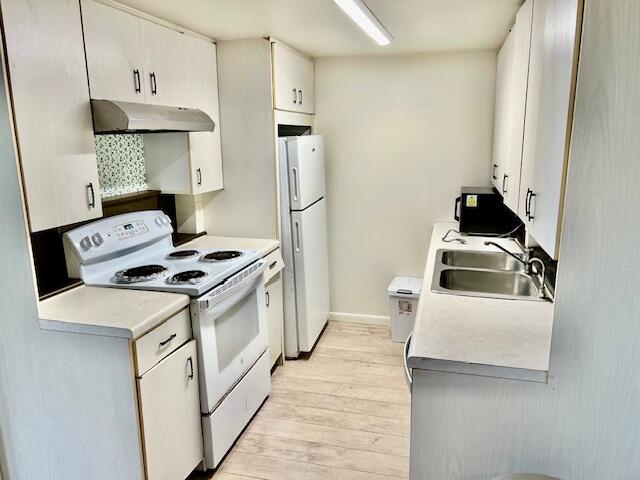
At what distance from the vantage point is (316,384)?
3209mm

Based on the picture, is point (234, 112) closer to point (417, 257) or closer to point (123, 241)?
point (123, 241)

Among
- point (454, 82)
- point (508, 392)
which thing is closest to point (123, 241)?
point (508, 392)

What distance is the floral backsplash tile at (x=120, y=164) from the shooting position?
2570 mm

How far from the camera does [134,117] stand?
208 centimetres

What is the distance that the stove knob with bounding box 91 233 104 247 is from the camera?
7.63 ft

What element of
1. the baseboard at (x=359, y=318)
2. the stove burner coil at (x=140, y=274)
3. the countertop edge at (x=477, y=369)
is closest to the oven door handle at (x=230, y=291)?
the stove burner coil at (x=140, y=274)

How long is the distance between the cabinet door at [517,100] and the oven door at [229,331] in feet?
4.61

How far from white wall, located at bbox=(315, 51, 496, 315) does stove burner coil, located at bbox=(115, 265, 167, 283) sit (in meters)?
1.92

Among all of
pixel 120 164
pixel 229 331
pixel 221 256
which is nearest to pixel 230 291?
pixel 229 331

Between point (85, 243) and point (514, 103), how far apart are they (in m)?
2.18

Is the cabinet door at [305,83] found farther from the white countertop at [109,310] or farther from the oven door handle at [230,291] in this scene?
the white countertop at [109,310]

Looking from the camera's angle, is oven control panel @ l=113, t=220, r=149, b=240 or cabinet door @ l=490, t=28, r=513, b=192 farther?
cabinet door @ l=490, t=28, r=513, b=192

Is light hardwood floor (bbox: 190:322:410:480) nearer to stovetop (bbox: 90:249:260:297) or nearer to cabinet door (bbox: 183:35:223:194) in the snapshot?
stovetop (bbox: 90:249:260:297)

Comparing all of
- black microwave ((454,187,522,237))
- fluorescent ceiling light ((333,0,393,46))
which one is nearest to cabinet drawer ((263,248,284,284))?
black microwave ((454,187,522,237))
